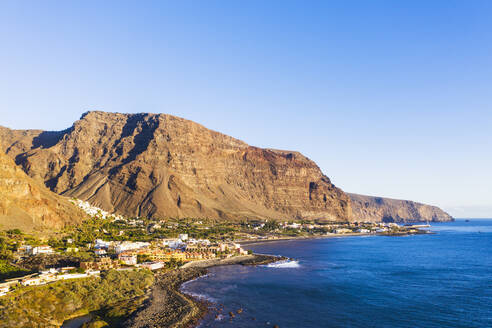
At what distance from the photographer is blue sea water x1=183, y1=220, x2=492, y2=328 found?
192ft

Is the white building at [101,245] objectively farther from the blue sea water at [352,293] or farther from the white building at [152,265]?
the blue sea water at [352,293]

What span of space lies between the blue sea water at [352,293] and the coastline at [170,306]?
257 centimetres

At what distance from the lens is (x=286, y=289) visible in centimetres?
7881

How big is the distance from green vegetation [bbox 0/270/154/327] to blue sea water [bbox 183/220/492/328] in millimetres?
13326

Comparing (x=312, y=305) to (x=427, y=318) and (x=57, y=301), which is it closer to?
(x=427, y=318)

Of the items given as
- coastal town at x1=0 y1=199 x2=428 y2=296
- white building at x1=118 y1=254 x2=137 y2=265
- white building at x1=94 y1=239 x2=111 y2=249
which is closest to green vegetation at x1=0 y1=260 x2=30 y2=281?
coastal town at x1=0 y1=199 x2=428 y2=296

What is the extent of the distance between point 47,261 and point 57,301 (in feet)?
89.1

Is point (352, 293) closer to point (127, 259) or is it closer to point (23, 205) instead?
point (127, 259)

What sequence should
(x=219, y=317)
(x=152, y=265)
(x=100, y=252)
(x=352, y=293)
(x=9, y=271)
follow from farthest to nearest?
1. (x=100, y=252)
2. (x=152, y=265)
3. (x=352, y=293)
4. (x=9, y=271)
5. (x=219, y=317)

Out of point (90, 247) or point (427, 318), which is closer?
point (427, 318)

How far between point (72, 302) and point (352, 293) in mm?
53584

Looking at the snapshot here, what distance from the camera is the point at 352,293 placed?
7606 centimetres

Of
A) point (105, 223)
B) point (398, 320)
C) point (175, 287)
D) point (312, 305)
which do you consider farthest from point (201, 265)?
point (105, 223)

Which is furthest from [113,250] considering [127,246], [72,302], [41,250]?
[72,302]
